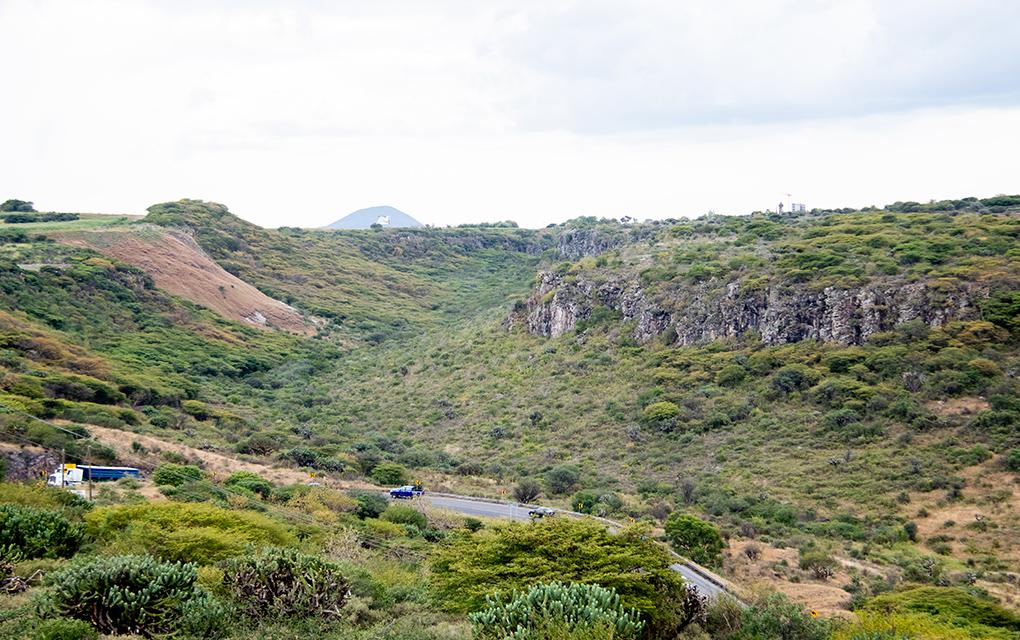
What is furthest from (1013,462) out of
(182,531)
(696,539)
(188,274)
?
(188,274)

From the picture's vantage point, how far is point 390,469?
130ft

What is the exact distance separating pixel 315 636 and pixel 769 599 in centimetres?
845

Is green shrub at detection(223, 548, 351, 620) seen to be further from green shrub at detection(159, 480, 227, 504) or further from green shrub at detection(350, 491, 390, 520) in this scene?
green shrub at detection(350, 491, 390, 520)

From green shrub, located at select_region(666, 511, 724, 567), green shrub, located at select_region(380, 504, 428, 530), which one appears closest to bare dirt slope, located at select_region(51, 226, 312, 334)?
green shrub, located at select_region(380, 504, 428, 530)

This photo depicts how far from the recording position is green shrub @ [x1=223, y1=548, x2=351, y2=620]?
46.3 ft

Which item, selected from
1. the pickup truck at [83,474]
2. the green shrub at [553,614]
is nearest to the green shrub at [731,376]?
the pickup truck at [83,474]

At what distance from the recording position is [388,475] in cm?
3897

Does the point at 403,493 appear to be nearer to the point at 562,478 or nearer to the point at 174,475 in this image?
the point at 562,478

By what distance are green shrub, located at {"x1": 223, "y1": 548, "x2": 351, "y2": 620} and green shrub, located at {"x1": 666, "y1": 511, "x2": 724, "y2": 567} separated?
563 inches

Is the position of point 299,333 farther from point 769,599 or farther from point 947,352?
point 769,599

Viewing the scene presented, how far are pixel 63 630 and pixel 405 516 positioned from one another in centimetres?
1742

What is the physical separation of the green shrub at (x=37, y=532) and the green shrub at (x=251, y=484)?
1247 centimetres

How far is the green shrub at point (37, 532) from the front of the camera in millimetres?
16094

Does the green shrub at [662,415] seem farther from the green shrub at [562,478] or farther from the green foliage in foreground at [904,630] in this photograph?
the green foliage in foreground at [904,630]
